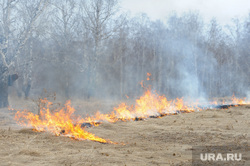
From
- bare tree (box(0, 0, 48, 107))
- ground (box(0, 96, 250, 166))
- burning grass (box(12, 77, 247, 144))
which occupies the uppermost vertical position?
bare tree (box(0, 0, 48, 107))

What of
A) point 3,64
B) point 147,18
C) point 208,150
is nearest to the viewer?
point 208,150

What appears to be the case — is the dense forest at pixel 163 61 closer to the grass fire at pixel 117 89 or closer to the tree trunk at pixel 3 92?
the grass fire at pixel 117 89

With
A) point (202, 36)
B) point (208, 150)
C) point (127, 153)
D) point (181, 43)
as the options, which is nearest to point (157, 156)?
point (127, 153)

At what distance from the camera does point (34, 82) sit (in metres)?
31.6

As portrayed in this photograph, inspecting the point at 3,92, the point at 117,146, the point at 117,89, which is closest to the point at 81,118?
the point at 3,92

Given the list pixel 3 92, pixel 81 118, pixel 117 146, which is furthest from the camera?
pixel 3 92

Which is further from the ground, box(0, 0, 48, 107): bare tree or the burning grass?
box(0, 0, 48, 107): bare tree

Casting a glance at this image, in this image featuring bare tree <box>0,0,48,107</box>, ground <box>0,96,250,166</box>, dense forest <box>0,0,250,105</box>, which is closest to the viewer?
ground <box>0,96,250,166</box>

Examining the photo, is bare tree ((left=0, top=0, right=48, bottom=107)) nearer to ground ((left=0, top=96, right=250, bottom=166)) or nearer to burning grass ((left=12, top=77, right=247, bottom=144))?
burning grass ((left=12, top=77, right=247, bottom=144))

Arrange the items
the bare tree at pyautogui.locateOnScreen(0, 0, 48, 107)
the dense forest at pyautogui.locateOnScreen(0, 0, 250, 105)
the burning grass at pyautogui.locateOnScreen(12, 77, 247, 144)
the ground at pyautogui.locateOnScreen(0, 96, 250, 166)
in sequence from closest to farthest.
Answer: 1. the ground at pyautogui.locateOnScreen(0, 96, 250, 166)
2. the burning grass at pyautogui.locateOnScreen(12, 77, 247, 144)
3. the bare tree at pyautogui.locateOnScreen(0, 0, 48, 107)
4. the dense forest at pyautogui.locateOnScreen(0, 0, 250, 105)

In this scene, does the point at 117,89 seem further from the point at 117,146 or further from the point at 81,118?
the point at 117,146

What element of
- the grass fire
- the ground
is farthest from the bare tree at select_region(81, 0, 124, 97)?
the ground

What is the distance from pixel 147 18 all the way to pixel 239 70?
14303mm

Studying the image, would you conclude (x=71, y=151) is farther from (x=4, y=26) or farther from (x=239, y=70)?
(x=239, y=70)
